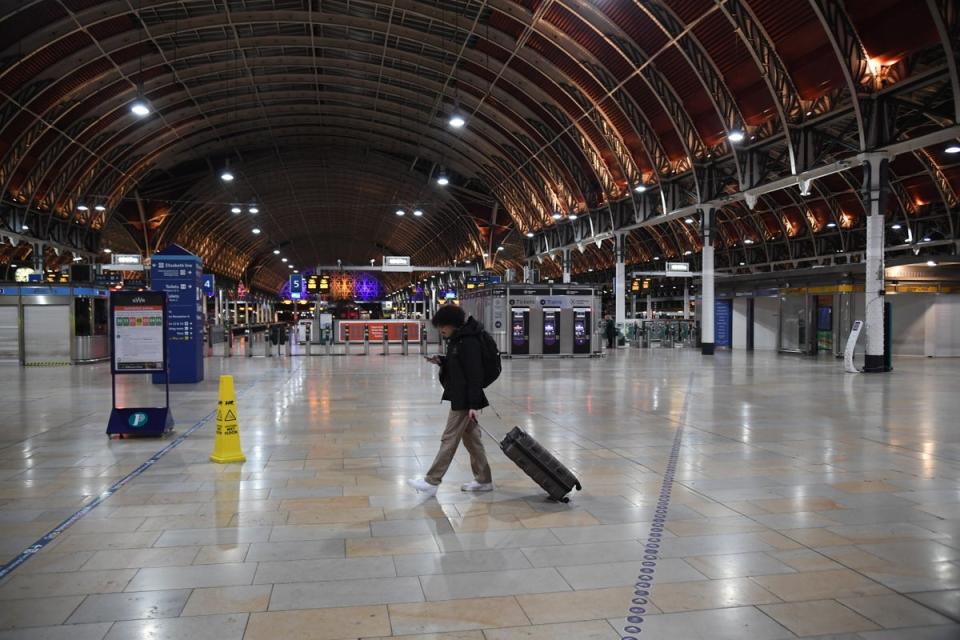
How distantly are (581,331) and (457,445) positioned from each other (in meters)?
21.8

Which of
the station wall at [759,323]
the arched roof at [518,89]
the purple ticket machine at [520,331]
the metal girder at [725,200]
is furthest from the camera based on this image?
the station wall at [759,323]

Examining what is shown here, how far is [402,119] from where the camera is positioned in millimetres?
43406

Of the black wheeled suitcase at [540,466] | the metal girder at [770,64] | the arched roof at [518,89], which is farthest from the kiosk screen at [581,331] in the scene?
the black wheeled suitcase at [540,466]

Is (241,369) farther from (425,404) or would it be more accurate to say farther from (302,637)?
(302,637)

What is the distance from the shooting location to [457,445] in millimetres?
6344

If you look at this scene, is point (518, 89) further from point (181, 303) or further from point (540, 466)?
point (540, 466)

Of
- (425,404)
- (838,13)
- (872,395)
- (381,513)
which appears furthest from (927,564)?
(838,13)

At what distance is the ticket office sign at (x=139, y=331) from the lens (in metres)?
9.48

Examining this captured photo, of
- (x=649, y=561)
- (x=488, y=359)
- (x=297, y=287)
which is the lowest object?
(x=649, y=561)

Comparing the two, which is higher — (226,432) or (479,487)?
(226,432)

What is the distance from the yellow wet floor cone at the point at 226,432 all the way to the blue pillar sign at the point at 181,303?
9.67 metres

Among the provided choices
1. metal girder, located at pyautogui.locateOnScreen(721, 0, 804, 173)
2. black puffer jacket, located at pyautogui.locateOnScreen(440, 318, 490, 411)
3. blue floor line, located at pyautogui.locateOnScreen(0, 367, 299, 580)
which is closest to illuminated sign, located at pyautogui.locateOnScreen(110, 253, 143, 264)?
metal girder, located at pyautogui.locateOnScreen(721, 0, 804, 173)

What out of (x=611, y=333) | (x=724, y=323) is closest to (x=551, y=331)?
(x=611, y=333)

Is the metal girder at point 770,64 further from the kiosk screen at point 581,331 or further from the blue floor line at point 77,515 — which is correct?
the blue floor line at point 77,515
